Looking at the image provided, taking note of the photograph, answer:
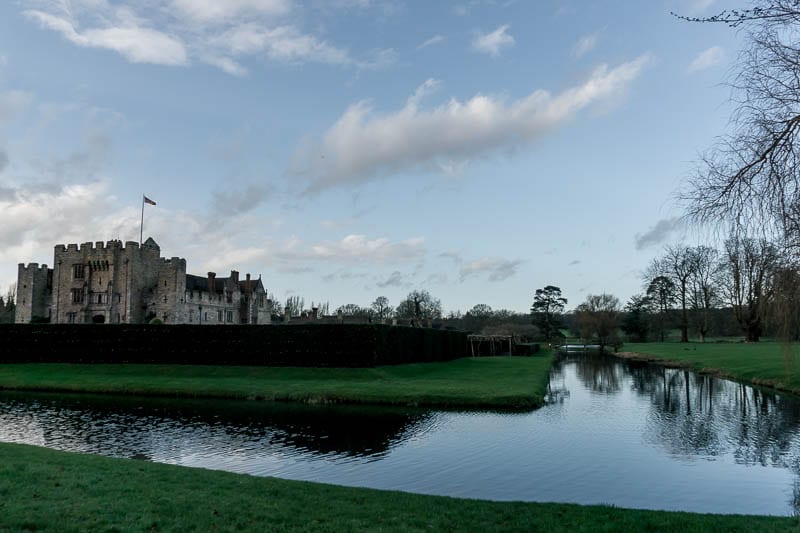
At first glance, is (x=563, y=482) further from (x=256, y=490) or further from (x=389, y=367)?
(x=389, y=367)

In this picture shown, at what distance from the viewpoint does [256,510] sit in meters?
8.00

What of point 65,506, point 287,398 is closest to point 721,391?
point 287,398

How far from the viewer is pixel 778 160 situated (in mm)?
8016

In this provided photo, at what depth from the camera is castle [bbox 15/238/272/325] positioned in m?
55.7

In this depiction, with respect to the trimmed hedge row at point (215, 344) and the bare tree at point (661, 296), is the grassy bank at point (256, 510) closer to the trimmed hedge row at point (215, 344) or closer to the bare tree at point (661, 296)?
the trimmed hedge row at point (215, 344)

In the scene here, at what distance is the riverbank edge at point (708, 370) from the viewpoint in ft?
97.5

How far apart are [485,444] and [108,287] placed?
50032 mm

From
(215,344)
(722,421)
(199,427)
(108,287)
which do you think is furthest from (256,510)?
(108,287)

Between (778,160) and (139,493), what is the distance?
1035cm

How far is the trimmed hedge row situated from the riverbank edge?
67.6 ft

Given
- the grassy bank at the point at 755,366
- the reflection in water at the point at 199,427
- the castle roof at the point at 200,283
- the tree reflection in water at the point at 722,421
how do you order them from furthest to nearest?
the castle roof at the point at 200,283 < the grassy bank at the point at 755,366 < the reflection in water at the point at 199,427 < the tree reflection in water at the point at 722,421

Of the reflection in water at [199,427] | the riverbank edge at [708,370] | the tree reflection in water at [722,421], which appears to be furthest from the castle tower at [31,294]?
the riverbank edge at [708,370]

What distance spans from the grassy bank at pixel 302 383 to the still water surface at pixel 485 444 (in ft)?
5.61

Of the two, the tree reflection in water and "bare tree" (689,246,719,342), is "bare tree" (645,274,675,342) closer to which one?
"bare tree" (689,246,719,342)
